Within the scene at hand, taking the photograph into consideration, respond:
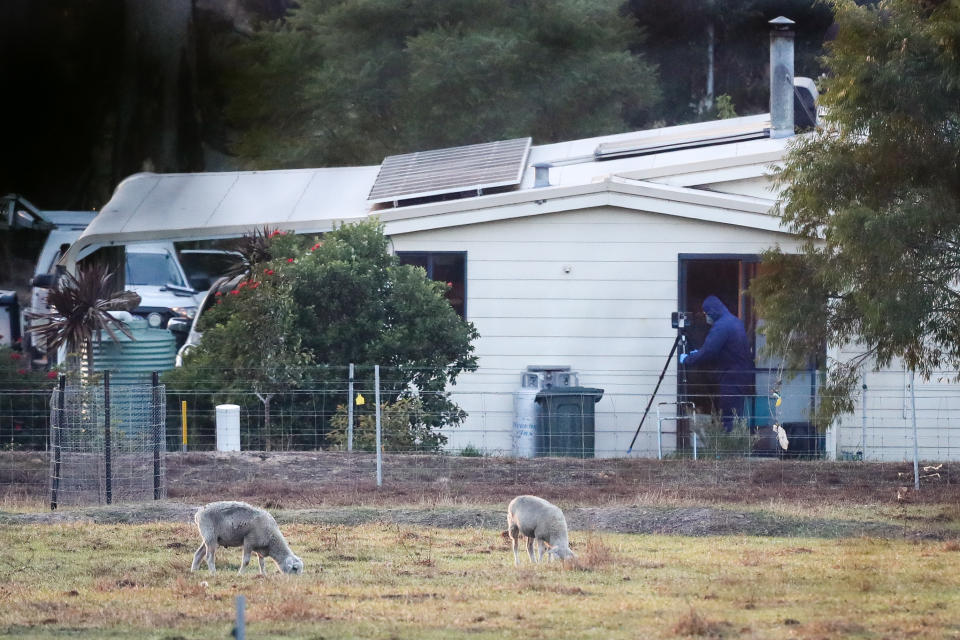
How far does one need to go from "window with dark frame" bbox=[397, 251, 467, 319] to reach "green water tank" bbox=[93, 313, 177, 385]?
404cm

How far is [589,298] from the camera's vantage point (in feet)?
63.9

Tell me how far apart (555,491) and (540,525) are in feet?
13.7

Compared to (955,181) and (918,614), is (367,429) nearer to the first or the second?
(955,181)

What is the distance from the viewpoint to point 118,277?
84.1ft

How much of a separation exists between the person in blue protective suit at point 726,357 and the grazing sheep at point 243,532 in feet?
29.8

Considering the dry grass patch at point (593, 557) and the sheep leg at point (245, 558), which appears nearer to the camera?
the sheep leg at point (245, 558)

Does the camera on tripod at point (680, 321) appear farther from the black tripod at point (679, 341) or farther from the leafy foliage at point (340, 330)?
the leafy foliage at point (340, 330)

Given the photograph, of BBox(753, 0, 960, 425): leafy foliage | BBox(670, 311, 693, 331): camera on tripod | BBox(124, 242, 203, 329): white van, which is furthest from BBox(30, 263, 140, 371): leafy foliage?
BBox(753, 0, 960, 425): leafy foliage

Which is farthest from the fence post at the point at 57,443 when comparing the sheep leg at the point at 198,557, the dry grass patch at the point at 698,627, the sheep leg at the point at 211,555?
the dry grass patch at the point at 698,627

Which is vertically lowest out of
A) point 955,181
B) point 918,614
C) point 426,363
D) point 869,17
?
point 918,614

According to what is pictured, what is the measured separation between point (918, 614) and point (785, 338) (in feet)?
18.2

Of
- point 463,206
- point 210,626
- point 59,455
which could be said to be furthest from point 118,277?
point 210,626

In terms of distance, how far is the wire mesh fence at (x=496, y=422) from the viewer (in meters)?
16.9

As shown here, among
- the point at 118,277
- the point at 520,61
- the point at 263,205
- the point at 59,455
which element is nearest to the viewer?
the point at 59,455
